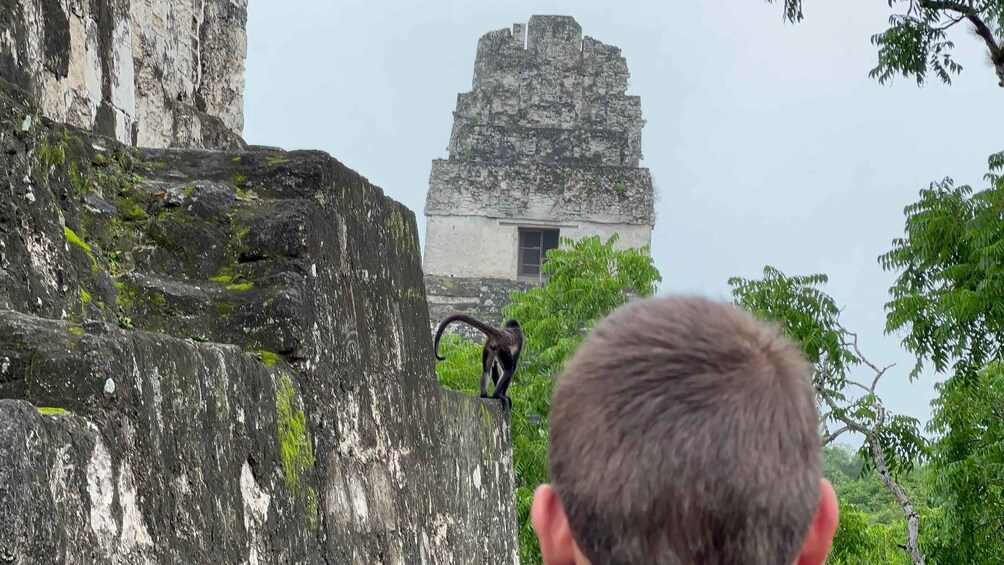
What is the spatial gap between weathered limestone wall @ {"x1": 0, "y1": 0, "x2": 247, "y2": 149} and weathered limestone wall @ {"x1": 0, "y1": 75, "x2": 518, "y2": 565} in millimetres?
278

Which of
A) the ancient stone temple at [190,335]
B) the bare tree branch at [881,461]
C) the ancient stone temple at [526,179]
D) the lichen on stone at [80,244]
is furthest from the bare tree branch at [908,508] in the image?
the ancient stone temple at [526,179]

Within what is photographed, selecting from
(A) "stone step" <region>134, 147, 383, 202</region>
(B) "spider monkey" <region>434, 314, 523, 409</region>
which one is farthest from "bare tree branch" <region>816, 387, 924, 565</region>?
(A) "stone step" <region>134, 147, 383, 202</region>

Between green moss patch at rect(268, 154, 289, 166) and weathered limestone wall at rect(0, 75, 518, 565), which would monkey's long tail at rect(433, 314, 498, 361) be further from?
green moss patch at rect(268, 154, 289, 166)

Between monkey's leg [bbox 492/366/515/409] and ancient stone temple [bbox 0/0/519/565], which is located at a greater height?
ancient stone temple [bbox 0/0/519/565]

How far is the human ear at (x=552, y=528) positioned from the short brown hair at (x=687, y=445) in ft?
0.09

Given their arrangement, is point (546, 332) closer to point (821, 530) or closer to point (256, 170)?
point (256, 170)

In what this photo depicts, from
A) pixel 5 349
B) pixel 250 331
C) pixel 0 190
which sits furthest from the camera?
pixel 250 331

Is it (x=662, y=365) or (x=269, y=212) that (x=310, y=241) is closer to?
(x=269, y=212)

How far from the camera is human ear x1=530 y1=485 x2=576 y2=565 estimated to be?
134 centimetres

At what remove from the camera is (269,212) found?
4.23 metres

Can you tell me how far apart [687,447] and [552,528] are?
0.57 feet

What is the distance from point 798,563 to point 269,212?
3070 mm

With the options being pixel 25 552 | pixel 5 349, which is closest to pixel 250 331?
pixel 5 349

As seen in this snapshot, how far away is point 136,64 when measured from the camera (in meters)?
5.43
